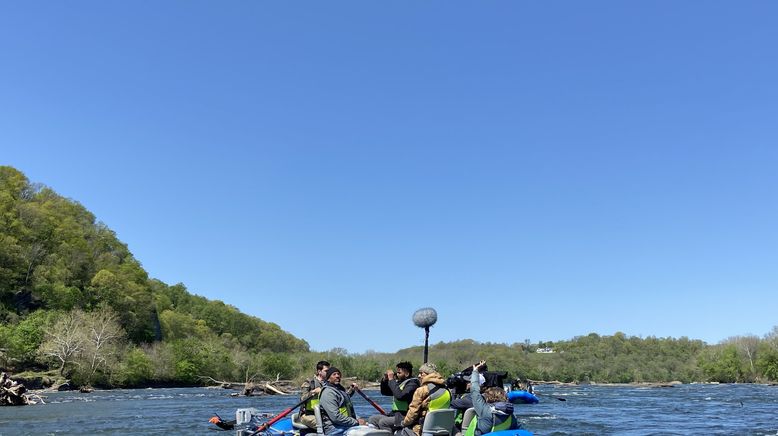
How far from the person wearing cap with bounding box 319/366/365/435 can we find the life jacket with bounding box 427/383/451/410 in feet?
4.87

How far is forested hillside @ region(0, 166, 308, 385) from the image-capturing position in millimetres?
Answer: 64375

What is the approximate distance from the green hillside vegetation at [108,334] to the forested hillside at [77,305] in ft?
0.49

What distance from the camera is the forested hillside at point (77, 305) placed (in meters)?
64.4

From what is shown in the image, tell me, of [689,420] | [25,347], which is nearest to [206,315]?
[25,347]

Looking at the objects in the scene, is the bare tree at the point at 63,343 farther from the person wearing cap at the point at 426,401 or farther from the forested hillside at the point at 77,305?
the person wearing cap at the point at 426,401

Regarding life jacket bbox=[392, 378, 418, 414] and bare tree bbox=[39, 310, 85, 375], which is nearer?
life jacket bbox=[392, 378, 418, 414]

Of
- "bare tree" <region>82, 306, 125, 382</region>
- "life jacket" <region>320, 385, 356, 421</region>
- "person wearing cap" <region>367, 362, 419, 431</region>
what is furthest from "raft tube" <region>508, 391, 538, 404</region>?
"bare tree" <region>82, 306, 125, 382</region>

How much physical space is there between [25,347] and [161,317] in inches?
2118

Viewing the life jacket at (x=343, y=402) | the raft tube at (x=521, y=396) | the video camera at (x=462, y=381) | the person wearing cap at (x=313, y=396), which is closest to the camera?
the life jacket at (x=343, y=402)

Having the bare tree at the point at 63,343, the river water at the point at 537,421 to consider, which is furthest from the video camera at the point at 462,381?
the bare tree at the point at 63,343

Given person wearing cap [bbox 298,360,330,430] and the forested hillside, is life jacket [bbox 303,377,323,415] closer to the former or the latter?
person wearing cap [bbox 298,360,330,430]

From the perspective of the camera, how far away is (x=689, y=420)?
32.1 meters

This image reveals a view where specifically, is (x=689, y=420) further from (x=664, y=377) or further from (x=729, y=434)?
(x=664, y=377)

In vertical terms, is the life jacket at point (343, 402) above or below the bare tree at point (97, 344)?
below
